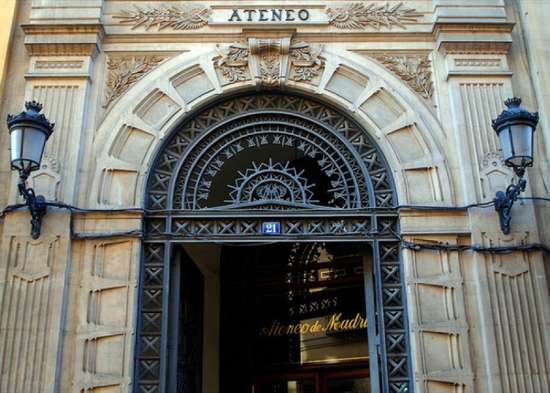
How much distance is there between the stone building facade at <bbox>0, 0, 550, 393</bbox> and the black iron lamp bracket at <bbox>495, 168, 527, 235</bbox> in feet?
0.50

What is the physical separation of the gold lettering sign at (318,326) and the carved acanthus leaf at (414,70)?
4.60 meters

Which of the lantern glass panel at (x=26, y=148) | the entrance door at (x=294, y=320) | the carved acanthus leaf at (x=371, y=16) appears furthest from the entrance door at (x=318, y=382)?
the lantern glass panel at (x=26, y=148)

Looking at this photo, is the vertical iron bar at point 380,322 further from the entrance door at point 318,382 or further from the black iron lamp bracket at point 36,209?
the black iron lamp bracket at point 36,209

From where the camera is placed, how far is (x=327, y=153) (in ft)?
30.3

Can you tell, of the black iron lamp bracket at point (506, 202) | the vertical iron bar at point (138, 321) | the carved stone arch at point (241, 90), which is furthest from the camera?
the carved stone arch at point (241, 90)

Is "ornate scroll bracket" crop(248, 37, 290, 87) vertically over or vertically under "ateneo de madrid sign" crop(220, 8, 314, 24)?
under

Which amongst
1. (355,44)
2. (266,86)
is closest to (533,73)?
(355,44)

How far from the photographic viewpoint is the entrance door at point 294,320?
1204 centimetres

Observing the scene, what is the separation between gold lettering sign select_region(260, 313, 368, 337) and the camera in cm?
1198

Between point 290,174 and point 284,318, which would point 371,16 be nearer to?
point 290,174

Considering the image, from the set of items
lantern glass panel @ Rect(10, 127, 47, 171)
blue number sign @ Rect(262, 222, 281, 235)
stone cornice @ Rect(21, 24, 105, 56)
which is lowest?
blue number sign @ Rect(262, 222, 281, 235)

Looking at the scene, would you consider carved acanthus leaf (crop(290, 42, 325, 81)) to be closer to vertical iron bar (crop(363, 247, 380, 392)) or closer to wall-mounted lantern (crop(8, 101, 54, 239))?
vertical iron bar (crop(363, 247, 380, 392))

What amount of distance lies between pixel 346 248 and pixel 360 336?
1.65 metres

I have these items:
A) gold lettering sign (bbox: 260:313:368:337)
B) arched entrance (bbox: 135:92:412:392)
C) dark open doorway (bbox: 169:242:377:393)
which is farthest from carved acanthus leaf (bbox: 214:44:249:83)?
gold lettering sign (bbox: 260:313:368:337)
